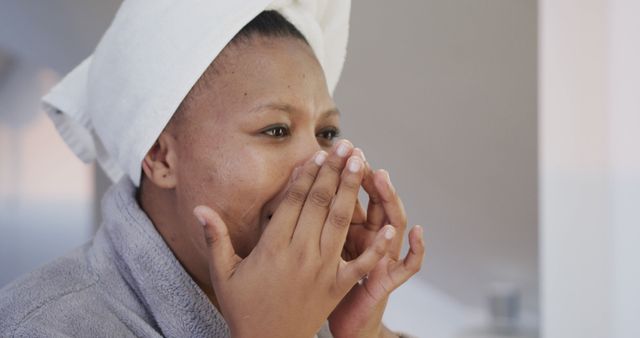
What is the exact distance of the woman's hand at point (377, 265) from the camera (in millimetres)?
835

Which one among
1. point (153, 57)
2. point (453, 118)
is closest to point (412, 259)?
point (153, 57)

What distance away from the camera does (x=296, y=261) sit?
0.74m

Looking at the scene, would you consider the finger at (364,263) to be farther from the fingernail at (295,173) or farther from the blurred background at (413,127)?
the blurred background at (413,127)

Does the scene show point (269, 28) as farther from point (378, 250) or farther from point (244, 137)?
point (378, 250)

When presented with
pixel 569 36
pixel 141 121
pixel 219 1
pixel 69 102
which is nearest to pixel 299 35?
pixel 219 1

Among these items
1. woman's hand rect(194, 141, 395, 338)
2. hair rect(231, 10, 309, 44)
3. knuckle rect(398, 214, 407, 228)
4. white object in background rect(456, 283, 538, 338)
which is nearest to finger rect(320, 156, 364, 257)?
woman's hand rect(194, 141, 395, 338)

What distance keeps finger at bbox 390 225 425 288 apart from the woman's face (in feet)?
0.48

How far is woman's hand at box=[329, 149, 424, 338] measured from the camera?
835 mm

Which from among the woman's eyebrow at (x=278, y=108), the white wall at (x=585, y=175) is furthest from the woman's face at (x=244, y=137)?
the white wall at (x=585, y=175)

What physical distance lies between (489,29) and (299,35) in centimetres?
83

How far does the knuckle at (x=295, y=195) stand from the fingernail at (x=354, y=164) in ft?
0.18

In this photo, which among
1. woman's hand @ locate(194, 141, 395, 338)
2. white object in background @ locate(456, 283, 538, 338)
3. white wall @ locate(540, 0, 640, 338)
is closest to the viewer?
woman's hand @ locate(194, 141, 395, 338)

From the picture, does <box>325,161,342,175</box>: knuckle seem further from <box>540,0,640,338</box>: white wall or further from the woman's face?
<box>540,0,640,338</box>: white wall

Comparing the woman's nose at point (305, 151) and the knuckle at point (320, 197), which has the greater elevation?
the woman's nose at point (305, 151)
